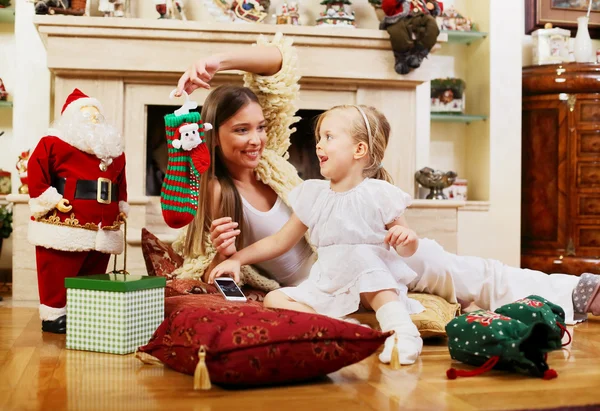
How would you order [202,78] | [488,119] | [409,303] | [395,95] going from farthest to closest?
[488,119] < [395,95] < [202,78] < [409,303]

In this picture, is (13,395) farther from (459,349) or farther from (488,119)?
(488,119)

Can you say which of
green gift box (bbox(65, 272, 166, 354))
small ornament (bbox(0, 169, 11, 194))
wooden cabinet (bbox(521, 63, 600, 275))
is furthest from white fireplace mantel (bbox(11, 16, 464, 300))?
green gift box (bbox(65, 272, 166, 354))

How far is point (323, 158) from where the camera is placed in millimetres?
1917

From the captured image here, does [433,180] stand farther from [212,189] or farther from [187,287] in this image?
[187,287]

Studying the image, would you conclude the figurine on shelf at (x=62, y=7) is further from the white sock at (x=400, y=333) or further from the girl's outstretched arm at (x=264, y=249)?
the white sock at (x=400, y=333)

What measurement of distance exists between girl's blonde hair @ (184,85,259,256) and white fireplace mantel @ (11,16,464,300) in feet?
2.90

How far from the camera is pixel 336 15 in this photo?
141 inches

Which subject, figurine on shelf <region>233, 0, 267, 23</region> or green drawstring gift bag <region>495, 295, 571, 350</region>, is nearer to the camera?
green drawstring gift bag <region>495, 295, 571, 350</region>

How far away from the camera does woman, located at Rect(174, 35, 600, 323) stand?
2.17 meters

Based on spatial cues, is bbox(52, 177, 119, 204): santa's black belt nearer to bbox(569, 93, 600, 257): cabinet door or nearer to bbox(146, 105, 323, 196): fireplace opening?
bbox(146, 105, 323, 196): fireplace opening

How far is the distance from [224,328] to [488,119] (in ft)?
10.0

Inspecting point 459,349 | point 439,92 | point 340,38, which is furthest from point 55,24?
point 459,349

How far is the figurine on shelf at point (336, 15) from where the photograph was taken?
11.7ft

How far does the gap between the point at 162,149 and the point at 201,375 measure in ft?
7.62
